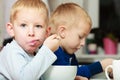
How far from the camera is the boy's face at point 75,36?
1.11 meters

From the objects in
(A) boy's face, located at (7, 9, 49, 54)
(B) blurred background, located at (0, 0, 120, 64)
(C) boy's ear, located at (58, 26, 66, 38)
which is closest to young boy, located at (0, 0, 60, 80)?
(A) boy's face, located at (7, 9, 49, 54)

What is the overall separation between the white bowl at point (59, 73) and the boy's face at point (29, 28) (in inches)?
4.1

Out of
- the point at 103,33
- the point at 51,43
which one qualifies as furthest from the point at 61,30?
the point at 103,33

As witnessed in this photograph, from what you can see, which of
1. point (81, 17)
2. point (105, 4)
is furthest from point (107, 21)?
point (81, 17)

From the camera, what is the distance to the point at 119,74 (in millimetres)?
894

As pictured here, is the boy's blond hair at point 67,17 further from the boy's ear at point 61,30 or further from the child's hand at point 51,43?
the child's hand at point 51,43

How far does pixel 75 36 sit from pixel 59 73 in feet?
0.89

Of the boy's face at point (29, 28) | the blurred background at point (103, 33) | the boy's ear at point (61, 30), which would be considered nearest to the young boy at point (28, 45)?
the boy's face at point (29, 28)

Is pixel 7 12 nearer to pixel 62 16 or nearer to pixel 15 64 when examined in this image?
pixel 62 16

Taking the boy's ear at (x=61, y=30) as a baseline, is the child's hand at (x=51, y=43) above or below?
above

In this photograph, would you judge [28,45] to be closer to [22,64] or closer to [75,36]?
[22,64]

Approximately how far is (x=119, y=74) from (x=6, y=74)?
0.33m

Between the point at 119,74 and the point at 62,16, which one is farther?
the point at 62,16

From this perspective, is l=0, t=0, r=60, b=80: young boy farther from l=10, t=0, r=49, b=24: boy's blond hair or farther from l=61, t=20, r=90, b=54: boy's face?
l=61, t=20, r=90, b=54: boy's face
